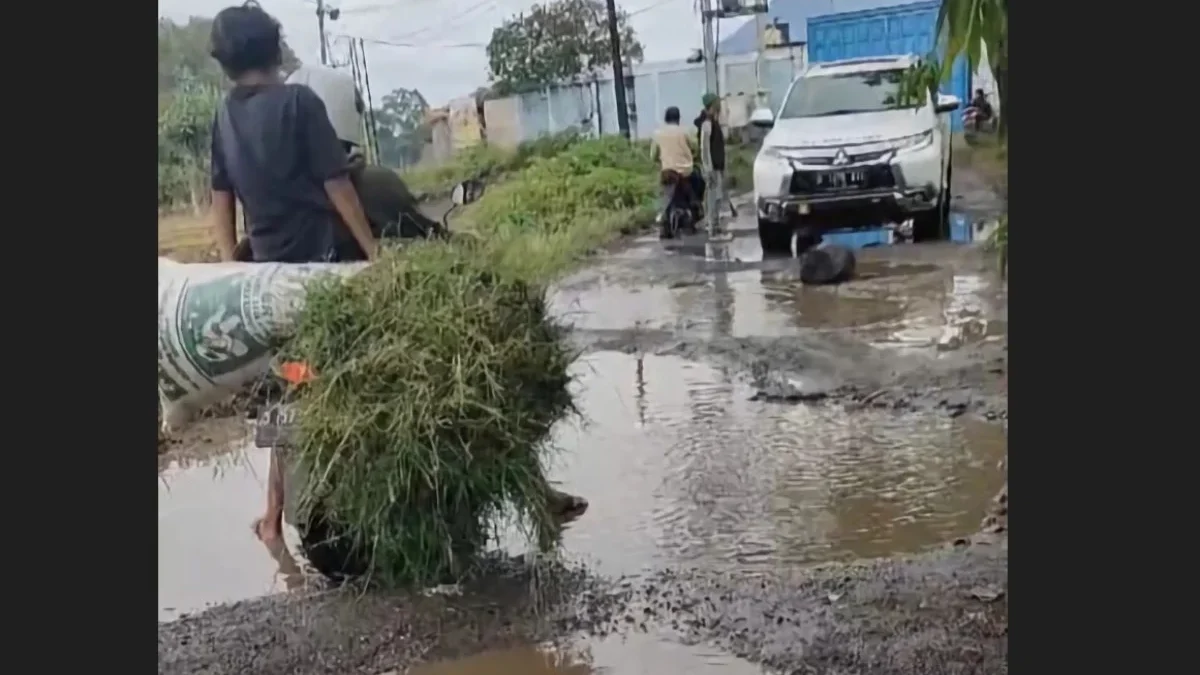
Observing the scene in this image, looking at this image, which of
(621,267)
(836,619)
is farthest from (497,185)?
(836,619)

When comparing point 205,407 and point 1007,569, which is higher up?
point 205,407

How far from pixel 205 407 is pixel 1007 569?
1.95 m

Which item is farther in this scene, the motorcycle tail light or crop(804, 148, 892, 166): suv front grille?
crop(804, 148, 892, 166): suv front grille

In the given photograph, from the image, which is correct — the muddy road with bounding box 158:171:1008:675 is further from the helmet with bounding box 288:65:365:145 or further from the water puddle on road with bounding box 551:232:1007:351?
the helmet with bounding box 288:65:365:145

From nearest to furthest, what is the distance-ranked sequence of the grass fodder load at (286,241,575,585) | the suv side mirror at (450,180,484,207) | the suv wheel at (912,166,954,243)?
the grass fodder load at (286,241,575,585), the suv side mirror at (450,180,484,207), the suv wheel at (912,166,954,243)

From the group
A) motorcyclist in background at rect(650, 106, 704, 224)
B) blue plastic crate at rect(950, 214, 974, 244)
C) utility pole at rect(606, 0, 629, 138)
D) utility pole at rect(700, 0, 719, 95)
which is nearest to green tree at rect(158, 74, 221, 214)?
utility pole at rect(606, 0, 629, 138)

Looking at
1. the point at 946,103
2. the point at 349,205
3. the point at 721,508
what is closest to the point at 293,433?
the point at 349,205

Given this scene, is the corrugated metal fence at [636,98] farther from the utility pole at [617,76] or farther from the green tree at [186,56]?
the green tree at [186,56]

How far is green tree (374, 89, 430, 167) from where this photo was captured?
117 inches

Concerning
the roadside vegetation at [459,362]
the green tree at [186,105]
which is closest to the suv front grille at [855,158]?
the roadside vegetation at [459,362]

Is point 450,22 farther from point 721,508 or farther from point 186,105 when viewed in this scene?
point 721,508

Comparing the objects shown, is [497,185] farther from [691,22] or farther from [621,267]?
[691,22]

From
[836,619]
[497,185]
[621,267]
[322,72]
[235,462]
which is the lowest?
[836,619]

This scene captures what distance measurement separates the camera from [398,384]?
9.48ft
